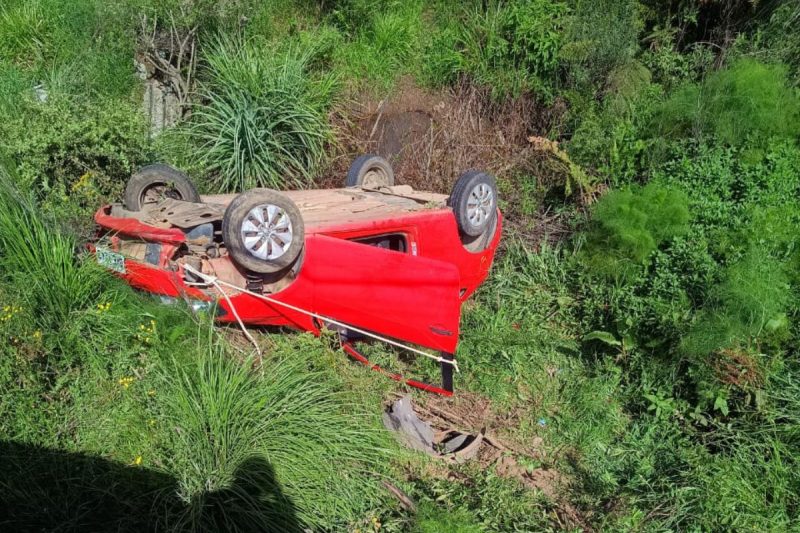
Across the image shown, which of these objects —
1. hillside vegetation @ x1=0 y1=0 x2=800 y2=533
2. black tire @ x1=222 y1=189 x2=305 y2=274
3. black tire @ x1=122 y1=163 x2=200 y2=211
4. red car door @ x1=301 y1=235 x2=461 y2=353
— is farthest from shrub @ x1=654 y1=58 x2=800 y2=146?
black tire @ x1=122 y1=163 x2=200 y2=211

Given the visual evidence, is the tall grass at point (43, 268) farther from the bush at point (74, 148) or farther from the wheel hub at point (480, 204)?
the wheel hub at point (480, 204)

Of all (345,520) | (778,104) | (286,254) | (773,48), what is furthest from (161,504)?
(773,48)

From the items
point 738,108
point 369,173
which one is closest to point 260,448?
point 369,173

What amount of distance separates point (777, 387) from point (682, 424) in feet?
2.32

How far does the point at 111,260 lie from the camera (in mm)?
4410

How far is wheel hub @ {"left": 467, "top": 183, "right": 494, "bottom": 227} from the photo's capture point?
18.5ft

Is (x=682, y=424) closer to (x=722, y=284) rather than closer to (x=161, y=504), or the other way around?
(x=722, y=284)

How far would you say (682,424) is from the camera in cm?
481

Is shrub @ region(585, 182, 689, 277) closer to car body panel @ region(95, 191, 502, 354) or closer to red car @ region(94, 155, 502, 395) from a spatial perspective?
red car @ region(94, 155, 502, 395)

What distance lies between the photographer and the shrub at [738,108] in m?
6.23

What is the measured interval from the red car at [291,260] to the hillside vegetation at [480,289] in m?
0.26

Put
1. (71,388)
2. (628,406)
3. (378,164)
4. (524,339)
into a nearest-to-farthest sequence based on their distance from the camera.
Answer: (71,388)
(628,406)
(524,339)
(378,164)

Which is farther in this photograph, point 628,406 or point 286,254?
point 628,406

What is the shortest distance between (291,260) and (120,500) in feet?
5.88
